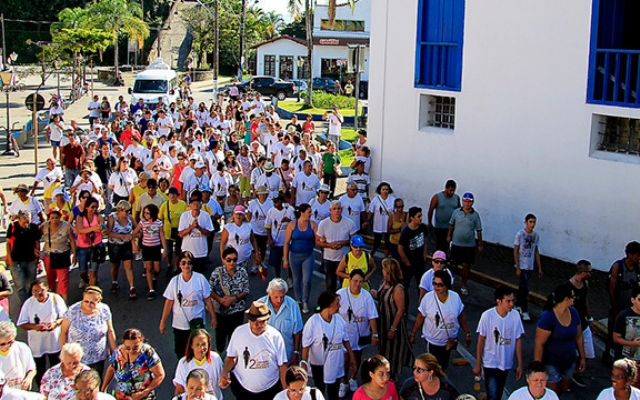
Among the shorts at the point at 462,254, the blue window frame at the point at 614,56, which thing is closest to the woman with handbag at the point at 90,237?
the shorts at the point at 462,254

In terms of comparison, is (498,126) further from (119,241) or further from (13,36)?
(13,36)

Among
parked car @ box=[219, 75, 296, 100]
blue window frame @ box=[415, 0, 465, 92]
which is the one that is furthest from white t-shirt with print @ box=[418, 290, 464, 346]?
parked car @ box=[219, 75, 296, 100]

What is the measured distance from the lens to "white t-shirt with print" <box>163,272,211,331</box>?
8.24 m

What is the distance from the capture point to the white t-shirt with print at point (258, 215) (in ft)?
39.2

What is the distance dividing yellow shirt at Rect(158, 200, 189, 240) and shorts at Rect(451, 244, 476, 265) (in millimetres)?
4244

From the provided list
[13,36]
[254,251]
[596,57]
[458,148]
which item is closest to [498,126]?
[458,148]

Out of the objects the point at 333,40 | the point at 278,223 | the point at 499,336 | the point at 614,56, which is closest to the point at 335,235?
the point at 278,223

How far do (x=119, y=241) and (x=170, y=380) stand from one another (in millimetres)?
3181

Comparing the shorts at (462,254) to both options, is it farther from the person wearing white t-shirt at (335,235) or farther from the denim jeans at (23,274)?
the denim jeans at (23,274)

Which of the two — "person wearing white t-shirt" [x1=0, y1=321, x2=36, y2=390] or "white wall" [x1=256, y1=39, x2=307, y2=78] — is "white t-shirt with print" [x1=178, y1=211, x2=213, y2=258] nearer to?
"person wearing white t-shirt" [x1=0, y1=321, x2=36, y2=390]

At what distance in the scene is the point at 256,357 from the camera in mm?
6754

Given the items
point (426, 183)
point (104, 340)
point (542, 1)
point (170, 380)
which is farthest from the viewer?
point (426, 183)

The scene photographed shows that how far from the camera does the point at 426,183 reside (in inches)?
616

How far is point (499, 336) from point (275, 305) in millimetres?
2217
